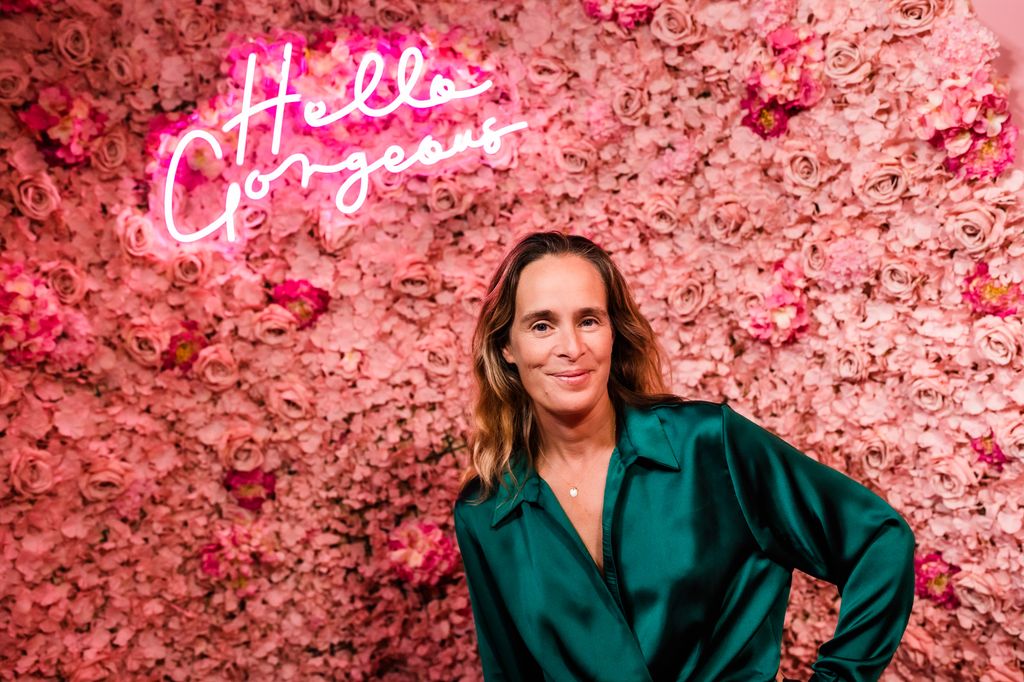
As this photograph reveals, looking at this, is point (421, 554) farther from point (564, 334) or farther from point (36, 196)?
point (36, 196)

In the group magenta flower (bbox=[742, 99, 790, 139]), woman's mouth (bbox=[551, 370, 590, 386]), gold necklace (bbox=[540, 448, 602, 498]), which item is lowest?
gold necklace (bbox=[540, 448, 602, 498])

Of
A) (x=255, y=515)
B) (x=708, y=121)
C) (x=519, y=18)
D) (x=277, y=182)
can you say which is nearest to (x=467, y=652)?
(x=255, y=515)

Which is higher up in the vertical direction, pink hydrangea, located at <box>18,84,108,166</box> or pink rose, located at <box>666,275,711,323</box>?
pink hydrangea, located at <box>18,84,108,166</box>

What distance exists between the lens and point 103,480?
2629mm

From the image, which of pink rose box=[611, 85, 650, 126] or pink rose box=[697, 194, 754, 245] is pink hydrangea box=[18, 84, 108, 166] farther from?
pink rose box=[697, 194, 754, 245]

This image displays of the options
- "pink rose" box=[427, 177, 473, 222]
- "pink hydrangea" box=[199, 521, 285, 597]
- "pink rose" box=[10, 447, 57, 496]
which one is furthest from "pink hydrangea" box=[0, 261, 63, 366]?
"pink rose" box=[427, 177, 473, 222]

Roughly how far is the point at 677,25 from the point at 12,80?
6.61ft

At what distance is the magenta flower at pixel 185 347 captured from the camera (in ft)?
8.89

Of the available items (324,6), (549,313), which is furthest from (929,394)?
(324,6)

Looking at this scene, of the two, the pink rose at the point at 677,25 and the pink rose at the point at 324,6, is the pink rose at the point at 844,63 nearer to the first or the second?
the pink rose at the point at 677,25

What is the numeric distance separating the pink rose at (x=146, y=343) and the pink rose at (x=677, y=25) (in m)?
1.83

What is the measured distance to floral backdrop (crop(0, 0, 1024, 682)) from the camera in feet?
8.29

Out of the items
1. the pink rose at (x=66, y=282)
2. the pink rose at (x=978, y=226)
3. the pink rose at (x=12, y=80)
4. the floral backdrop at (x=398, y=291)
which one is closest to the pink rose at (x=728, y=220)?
the floral backdrop at (x=398, y=291)

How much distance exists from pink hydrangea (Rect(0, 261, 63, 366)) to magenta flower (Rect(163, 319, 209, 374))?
1.05 feet
